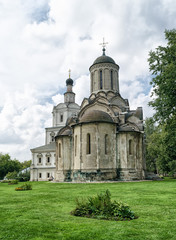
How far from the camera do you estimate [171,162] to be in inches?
1112

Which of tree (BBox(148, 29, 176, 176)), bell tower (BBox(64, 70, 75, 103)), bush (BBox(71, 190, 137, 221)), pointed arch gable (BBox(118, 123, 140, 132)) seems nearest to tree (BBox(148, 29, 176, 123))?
tree (BBox(148, 29, 176, 176))

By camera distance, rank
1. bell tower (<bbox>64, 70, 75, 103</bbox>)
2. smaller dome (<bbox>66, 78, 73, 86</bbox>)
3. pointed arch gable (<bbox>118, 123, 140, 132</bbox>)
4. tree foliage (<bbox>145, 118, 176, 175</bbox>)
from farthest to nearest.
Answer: smaller dome (<bbox>66, 78, 73, 86</bbox>) < bell tower (<bbox>64, 70, 75, 103</bbox>) < pointed arch gable (<bbox>118, 123, 140, 132</bbox>) < tree foliage (<bbox>145, 118, 176, 175</bbox>)

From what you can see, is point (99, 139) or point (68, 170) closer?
point (99, 139)

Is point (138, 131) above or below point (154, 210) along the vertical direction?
above

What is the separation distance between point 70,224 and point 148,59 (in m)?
17.5

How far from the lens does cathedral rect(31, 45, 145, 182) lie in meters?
24.1

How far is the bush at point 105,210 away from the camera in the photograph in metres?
6.89

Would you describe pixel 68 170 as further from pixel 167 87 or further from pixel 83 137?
pixel 167 87

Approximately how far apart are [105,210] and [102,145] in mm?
17213

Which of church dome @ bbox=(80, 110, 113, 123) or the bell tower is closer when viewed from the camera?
church dome @ bbox=(80, 110, 113, 123)

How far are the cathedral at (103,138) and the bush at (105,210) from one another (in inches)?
628

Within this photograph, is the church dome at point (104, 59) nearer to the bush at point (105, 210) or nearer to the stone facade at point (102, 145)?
the stone facade at point (102, 145)

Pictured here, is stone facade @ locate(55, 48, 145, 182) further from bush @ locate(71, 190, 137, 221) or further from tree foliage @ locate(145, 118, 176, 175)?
bush @ locate(71, 190, 137, 221)

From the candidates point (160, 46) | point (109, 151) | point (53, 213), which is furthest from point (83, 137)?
point (53, 213)
